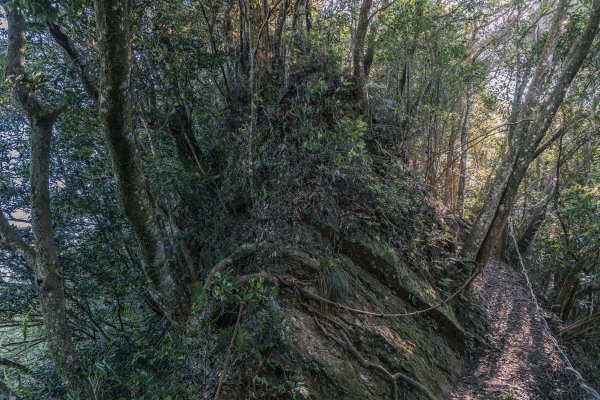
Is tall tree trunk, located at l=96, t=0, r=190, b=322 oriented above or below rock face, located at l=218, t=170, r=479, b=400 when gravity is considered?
above

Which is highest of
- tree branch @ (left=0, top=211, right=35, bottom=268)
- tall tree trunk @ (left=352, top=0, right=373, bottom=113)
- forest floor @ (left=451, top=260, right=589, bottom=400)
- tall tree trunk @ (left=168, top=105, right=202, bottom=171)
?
tall tree trunk @ (left=352, top=0, right=373, bottom=113)

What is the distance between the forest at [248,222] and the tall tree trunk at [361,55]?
36mm

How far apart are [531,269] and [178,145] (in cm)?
1094

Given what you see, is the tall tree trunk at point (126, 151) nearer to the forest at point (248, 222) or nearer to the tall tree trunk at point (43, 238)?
the forest at point (248, 222)

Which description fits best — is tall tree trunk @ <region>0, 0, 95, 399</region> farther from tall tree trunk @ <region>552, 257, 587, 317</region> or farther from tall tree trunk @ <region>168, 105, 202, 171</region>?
tall tree trunk @ <region>552, 257, 587, 317</region>

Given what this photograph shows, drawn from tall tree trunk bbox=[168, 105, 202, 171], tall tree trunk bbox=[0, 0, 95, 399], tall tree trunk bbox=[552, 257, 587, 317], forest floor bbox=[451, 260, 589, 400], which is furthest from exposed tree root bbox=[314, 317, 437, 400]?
tall tree trunk bbox=[552, 257, 587, 317]

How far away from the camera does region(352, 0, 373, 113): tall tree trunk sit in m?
5.84

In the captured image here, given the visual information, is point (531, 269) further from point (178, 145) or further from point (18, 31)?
point (18, 31)

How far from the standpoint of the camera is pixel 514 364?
5320 mm

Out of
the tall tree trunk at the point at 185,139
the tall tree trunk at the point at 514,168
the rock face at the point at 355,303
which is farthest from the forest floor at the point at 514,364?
the tall tree trunk at the point at 185,139

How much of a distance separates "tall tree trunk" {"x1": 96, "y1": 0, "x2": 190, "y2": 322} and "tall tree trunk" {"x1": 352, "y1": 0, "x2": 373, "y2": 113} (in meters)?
4.32

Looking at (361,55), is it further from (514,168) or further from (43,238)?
(43,238)

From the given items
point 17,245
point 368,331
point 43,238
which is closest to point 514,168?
point 368,331

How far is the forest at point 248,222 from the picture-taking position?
11.0ft
